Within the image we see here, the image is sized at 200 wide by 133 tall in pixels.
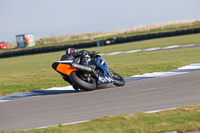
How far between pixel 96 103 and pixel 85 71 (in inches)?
88.5

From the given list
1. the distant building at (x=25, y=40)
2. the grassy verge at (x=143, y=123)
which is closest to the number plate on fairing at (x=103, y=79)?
the grassy verge at (x=143, y=123)

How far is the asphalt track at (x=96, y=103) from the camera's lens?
7.96 m

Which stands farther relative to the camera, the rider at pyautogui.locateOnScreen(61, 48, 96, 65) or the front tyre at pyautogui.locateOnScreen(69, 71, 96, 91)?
the rider at pyautogui.locateOnScreen(61, 48, 96, 65)

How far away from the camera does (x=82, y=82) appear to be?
11.4 meters

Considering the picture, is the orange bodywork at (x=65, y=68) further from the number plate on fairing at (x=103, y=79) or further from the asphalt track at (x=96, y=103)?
the number plate on fairing at (x=103, y=79)

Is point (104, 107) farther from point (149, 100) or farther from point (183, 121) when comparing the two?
point (183, 121)

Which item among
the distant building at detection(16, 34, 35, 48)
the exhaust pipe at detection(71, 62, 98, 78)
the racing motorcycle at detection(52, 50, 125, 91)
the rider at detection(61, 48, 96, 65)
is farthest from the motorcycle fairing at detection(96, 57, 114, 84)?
the distant building at detection(16, 34, 35, 48)

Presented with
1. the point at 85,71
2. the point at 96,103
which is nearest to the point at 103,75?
the point at 85,71

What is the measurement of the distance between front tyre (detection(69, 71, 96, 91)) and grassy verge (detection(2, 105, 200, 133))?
4180 millimetres

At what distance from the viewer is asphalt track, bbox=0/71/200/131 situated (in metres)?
7.96

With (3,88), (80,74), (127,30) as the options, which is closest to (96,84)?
(80,74)

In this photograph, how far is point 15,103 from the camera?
10867 mm

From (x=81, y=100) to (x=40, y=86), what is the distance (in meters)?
4.64

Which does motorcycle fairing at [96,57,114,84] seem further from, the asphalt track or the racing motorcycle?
the asphalt track
